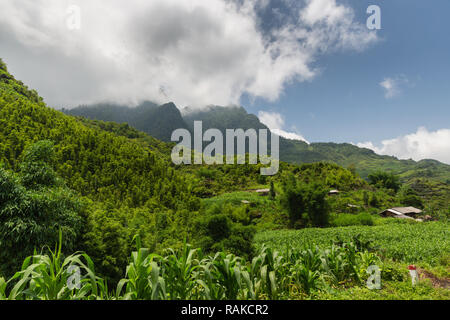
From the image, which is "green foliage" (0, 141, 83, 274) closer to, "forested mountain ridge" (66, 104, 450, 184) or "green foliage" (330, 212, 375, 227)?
"green foliage" (330, 212, 375, 227)

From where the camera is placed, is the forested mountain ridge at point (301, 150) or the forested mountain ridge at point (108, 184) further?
the forested mountain ridge at point (301, 150)

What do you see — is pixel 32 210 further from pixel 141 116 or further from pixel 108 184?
pixel 141 116

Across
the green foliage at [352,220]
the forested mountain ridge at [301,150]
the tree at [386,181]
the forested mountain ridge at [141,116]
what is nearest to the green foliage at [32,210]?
the green foliage at [352,220]

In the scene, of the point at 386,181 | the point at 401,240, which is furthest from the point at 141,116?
the point at 401,240

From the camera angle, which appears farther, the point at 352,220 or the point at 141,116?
the point at 141,116

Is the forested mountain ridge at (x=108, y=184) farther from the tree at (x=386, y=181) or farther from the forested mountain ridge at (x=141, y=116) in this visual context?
the forested mountain ridge at (x=141, y=116)

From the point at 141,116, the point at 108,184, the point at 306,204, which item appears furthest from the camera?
the point at 141,116

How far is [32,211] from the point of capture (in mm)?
5219

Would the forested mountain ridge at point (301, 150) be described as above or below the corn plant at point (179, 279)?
above

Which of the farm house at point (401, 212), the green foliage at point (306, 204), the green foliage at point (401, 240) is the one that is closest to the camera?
the green foliage at point (401, 240)

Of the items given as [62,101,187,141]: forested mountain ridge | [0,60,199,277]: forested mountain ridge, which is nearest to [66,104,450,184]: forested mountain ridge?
A: [62,101,187,141]: forested mountain ridge

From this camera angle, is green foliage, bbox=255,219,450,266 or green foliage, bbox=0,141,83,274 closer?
green foliage, bbox=0,141,83,274
